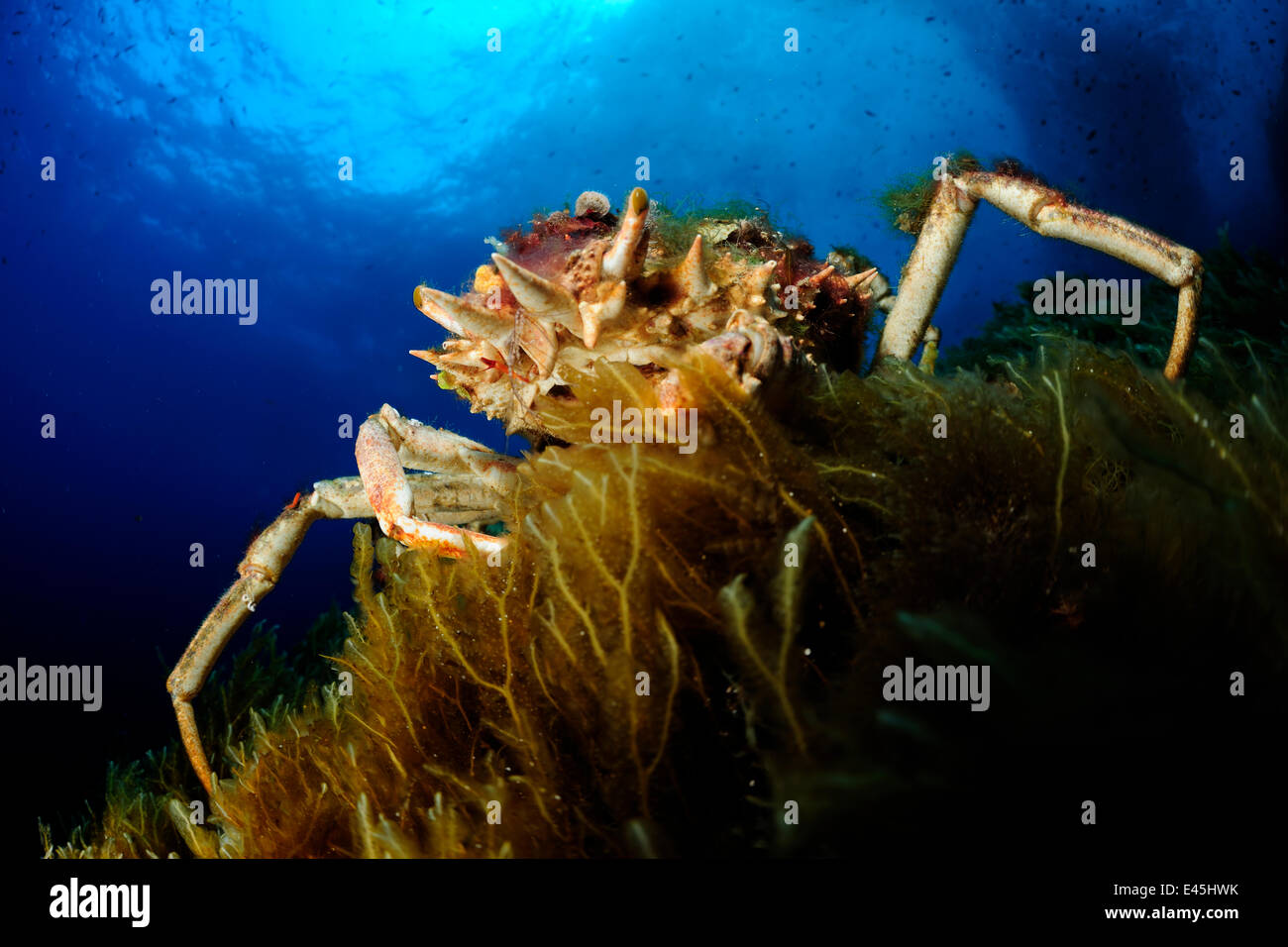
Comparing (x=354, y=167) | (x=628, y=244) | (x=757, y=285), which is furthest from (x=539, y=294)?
(x=354, y=167)

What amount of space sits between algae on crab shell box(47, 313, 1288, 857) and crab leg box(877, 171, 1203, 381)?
0.92m

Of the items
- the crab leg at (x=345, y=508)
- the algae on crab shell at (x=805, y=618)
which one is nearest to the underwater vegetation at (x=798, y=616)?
the algae on crab shell at (x=805, y=618)

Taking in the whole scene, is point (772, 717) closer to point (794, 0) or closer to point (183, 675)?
point (183, 675)

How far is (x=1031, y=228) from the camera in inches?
142

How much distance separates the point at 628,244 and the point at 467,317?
→ 101 cm

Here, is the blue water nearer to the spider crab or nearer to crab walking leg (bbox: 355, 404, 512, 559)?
the spider crab

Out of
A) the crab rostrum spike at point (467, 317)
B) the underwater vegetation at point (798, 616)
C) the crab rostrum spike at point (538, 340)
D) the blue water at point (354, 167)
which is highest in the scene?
the blue water at point (354, 167)

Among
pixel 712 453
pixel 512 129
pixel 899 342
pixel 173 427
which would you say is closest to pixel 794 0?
pixel 512 129

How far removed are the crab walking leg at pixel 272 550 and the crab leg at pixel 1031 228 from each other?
308 cm

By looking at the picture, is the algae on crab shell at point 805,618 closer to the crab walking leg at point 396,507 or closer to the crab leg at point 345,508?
the crab walking leg at point 396,507

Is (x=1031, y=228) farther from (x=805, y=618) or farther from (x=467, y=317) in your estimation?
(x=467, y=317)

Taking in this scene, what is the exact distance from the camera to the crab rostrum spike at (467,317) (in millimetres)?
3074

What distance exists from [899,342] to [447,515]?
3344 millimetres

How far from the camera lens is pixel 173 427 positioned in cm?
3806
